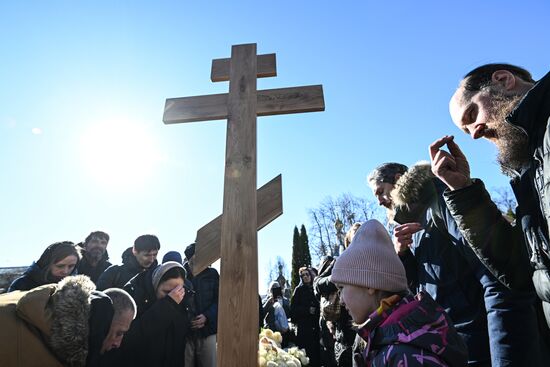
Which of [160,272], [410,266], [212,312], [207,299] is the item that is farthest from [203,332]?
[410,266]

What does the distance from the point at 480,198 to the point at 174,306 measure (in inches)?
100

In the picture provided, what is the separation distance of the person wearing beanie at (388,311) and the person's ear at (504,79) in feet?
2.61

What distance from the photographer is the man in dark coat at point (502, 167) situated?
140 centimetres

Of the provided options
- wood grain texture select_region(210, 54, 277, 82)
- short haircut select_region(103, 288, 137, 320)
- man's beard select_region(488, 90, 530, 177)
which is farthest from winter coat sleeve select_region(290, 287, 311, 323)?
man's beard select_region(488, 90, 530, 177)

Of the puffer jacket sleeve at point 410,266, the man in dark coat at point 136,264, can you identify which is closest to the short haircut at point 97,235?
the man in dark coat at point 136,264

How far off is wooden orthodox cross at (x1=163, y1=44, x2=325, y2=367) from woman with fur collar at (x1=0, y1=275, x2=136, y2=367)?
67 cm

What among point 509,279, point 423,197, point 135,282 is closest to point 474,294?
point 509,279

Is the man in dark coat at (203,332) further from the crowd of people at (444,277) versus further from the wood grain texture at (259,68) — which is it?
the wood grain texture at (259,68)

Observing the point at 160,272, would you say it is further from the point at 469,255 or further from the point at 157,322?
the point at 469,255

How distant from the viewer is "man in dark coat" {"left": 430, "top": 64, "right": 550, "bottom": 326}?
1.40m

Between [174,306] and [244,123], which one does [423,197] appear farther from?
[174,306]

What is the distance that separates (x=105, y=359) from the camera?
7.90 feet

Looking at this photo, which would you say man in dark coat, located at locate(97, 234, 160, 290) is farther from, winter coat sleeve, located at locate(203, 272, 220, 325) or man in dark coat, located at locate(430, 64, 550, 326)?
man in dark coat, located at locate(430, 64, 550, 326)

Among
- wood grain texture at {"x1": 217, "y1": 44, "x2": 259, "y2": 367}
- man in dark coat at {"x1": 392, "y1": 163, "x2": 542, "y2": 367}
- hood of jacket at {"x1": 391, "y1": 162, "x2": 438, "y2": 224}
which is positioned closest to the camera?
man in dark coat at {"x1": 392, "y1": 163, "x2": 542, "y2": 367}
